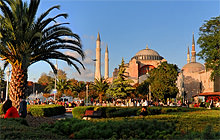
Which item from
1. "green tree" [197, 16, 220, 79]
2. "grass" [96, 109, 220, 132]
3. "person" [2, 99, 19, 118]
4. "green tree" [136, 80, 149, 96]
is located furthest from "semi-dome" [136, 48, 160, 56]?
"person" [2, 99, 19, 118]

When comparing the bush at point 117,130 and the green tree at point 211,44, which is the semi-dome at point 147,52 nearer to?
the green tree at point 211,44

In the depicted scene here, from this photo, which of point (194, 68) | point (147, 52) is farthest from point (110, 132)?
point (147, 52)

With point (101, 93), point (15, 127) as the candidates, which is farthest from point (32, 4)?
point (101, 93)

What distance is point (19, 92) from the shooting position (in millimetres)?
14070

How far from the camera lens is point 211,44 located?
1226 inches

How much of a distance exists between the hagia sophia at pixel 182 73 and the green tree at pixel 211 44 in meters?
8.76

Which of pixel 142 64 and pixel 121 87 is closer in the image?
pixel 121 87

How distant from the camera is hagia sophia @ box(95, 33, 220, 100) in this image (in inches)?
2200

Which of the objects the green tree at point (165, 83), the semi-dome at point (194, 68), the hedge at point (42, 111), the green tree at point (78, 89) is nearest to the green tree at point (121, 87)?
the green tree at point (165, 83)

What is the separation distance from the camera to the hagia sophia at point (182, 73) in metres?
55.9

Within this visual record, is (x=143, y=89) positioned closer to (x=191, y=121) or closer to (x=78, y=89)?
(x=78, y=89)

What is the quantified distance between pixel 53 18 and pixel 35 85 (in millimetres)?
73315

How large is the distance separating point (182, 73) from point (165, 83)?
5256 mm

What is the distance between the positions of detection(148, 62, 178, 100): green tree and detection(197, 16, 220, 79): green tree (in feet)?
54.4
